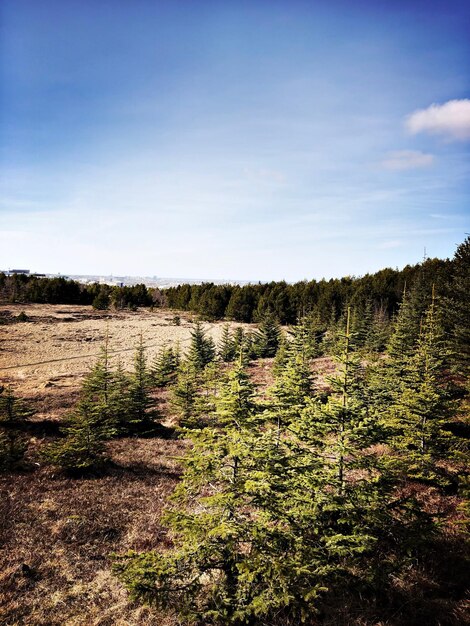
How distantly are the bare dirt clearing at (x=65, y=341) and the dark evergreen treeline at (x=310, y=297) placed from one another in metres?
10.3

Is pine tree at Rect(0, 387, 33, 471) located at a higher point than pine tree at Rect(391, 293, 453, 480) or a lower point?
lower

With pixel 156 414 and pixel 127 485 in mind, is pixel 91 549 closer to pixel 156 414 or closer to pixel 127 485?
pixel 127 485

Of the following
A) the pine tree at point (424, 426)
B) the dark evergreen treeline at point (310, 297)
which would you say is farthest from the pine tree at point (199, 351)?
the dark evergreen treeline at point (310, 297)

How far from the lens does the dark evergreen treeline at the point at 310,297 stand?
73.7 metres

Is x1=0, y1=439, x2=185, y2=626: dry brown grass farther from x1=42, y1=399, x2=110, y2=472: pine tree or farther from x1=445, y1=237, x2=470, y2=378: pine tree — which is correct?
x1=445, y1=237, x2=470, y2=378: pine tree

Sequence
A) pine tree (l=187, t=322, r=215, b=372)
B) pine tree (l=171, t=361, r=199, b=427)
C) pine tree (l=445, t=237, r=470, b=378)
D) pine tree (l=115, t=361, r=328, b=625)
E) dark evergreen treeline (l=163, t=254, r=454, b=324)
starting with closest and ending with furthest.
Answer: pine tree (l=115, t=361, r=328, b=625)
pine tree (l=171, t=361, r=199, b=427)
pine tree (l=445, t=237, r=470, b=378)
pine tree (l=187, t=322, r=215, b=372)
dark evergreen treeline (l=163, t=254, r=454, b=324)

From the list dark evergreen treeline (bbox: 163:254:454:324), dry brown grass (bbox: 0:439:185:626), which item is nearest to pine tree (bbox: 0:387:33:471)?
dry brown grass (bbox: 0:439:185:626)

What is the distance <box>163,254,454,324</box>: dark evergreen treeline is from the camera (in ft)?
242

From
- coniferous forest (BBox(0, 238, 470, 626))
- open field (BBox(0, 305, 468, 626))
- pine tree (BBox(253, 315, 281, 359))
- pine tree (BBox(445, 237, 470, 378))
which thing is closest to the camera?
coniferous forest (BBox(0, 238, 470, 626))

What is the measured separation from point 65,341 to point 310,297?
5602 cm

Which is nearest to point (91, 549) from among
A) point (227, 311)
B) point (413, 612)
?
point (413, 612)

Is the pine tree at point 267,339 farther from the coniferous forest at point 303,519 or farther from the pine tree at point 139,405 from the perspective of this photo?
the coniferous forest at point 303,519

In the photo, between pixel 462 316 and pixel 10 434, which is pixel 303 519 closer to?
pixel 10 434

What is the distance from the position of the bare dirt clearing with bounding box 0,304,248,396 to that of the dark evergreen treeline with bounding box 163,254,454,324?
10322 millimetres
